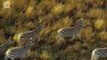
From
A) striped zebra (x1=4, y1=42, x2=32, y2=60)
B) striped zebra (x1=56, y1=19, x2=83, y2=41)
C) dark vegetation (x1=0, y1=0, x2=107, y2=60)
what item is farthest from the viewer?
striped zebra (x1=56, y1=19, x2=83, y2=41)

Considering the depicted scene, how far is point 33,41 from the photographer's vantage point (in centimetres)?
1619

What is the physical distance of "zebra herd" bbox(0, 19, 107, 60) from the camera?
14508 mm

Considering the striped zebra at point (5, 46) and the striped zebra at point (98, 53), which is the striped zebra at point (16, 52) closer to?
the striped zebra at point (5, 46)

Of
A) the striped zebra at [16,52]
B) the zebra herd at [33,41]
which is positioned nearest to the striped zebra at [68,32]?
the zebra herd at [33,41]

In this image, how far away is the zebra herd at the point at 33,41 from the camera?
14.5m

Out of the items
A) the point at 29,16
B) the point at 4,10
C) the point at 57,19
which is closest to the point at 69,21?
the point at 57,19

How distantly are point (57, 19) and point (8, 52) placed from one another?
4.91 m

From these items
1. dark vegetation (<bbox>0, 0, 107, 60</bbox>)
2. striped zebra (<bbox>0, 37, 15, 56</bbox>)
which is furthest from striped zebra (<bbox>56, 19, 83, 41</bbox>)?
striped zebra (<bbox>0, 37, 15, 56</bbox>)

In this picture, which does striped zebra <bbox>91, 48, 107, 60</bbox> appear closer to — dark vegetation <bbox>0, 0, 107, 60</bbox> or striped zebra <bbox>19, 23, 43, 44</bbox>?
dark vegetation <bbox>0, 0, 107, 60</bbox>

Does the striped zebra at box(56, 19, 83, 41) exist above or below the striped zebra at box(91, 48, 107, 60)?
above

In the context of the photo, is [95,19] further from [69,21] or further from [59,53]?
[59,53]

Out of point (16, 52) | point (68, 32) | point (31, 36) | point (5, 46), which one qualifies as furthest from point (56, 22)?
point (16, 52)

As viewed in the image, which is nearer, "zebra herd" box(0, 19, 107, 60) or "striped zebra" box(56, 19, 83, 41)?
"zebra herd" box(0, 19, 107, 60)

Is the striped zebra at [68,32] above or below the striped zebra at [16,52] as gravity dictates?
above
